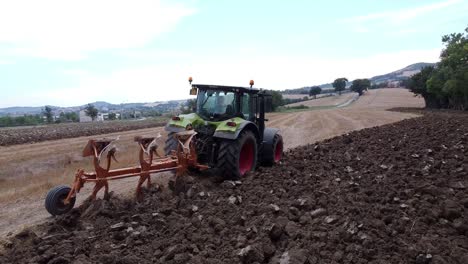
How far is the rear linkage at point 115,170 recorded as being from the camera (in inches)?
263

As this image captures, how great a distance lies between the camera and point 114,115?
91875 millimetres

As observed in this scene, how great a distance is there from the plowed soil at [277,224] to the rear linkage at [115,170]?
253 millimetres

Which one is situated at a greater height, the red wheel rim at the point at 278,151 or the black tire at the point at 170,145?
the black tire at the point at 170,145

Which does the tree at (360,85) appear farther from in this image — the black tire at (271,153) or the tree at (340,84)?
the black tire at (271,153)

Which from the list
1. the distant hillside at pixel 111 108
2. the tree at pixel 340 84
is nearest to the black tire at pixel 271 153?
the distant hillside at pixel 111 108

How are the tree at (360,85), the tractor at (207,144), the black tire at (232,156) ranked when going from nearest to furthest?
the tractor at (207,144) < the black tire at (232,156) < the tree at (360,85)

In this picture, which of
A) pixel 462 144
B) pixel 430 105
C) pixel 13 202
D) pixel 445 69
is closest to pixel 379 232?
pixel 13 202

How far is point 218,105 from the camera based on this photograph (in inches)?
382

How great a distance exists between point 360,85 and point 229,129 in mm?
110747

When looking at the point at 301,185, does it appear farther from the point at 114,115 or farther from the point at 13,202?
the point at 114,115

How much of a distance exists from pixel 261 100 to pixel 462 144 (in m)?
5.88

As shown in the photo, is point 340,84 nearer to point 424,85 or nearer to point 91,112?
point 424,85

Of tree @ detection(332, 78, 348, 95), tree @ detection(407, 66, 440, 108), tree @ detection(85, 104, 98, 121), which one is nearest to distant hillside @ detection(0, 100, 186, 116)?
tree @ detection(85, 104, 98, 121)

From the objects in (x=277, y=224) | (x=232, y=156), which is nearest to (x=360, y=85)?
(x=232, y=156)
